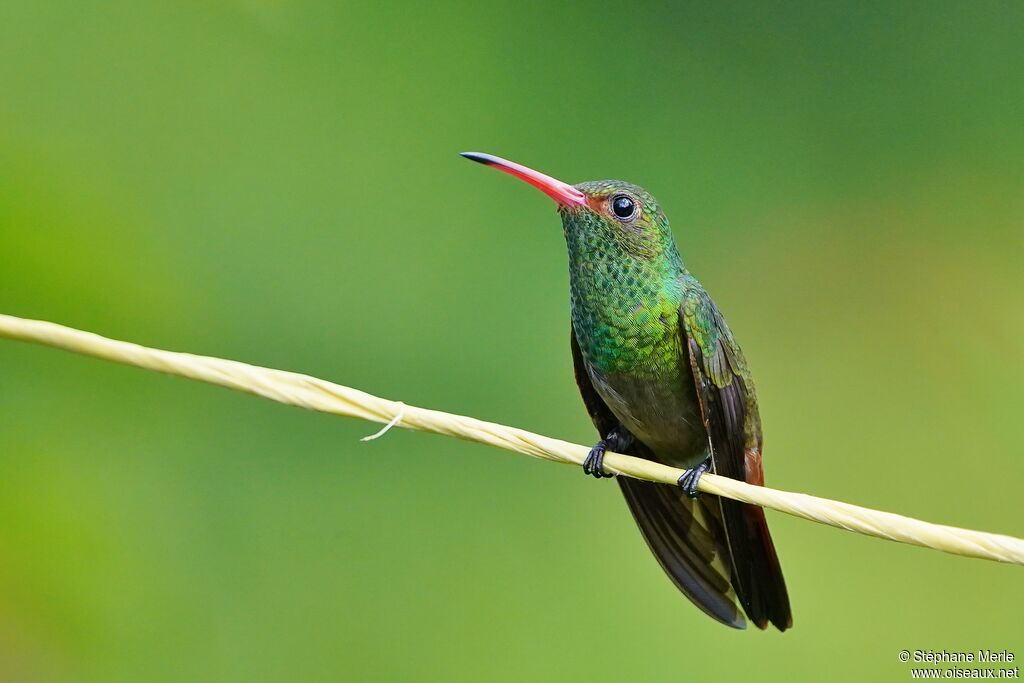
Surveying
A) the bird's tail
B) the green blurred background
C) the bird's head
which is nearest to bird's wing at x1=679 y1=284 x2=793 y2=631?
the bird's tail

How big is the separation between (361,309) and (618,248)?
59.1 inches

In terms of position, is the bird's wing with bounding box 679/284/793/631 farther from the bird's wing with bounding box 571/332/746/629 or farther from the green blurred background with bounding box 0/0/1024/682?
the green blurred background with bounding box 0/0/1024/682

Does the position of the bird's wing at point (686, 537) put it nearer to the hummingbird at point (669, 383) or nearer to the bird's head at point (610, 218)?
the hummingbird at point (669, 383)

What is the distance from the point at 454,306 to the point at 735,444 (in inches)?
64.7

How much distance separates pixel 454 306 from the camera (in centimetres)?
354

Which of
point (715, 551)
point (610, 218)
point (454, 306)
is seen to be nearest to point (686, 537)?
point (715, 551)

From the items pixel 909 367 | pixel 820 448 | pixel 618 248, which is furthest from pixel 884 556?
pixel 618 248

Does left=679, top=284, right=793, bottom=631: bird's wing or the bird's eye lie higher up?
the bird's eye

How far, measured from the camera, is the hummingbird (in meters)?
2.06

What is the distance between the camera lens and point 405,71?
3.76 m

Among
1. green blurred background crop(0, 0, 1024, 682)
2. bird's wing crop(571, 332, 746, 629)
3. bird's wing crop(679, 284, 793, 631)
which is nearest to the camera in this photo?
bird's wing crop(679, 284, 793, 631)

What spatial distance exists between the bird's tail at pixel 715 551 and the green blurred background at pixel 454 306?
103 centimetres

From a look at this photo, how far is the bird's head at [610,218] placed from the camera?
2178 mm

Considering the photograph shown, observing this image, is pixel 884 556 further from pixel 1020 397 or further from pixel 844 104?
pixel 844 104
